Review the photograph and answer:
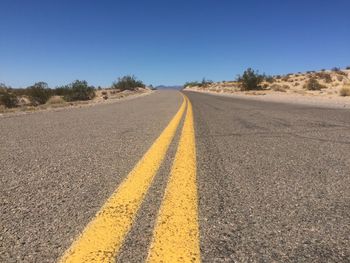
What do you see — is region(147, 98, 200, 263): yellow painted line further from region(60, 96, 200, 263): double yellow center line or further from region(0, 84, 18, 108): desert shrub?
region(0, 84, 18, 108): desert shrub

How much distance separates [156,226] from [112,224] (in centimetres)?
21

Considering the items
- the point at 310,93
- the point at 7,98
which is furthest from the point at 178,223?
the point at 7,98

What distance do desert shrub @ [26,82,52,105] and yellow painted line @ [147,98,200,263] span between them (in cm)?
3519

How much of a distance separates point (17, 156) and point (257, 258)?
2.88 meters

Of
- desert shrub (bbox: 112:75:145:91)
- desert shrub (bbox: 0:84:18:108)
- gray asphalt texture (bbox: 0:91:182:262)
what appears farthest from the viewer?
desert shrub (bbox: 112:75:145:91)

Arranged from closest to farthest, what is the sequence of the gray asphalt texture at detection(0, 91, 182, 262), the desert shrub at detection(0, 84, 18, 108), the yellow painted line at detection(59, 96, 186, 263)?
the yellow painted line at detection(59, 96, 186, 263) → the gray asphalt texture at detection(0, 91, 182, 262) → the desert shrub at detection(0, 84, 18, 108)

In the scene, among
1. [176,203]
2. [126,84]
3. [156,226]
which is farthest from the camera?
[126,84]

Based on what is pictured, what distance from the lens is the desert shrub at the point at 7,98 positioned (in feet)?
94.7

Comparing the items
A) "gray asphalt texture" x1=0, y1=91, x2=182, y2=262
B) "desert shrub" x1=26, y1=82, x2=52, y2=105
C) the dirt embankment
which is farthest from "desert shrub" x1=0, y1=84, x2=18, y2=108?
"gray asphalt texture" x1=0, y1=91, x2=182, y2=262

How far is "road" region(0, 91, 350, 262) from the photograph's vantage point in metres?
1.42

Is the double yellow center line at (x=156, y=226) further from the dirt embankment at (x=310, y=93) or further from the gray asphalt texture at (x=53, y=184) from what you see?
the dirt embankment at (x=310, y=93)

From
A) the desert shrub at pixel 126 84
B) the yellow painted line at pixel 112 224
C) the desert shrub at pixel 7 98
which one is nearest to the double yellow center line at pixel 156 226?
the yellow painted line at pixel 112 224

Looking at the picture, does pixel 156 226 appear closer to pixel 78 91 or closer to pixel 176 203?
pixel 176 203

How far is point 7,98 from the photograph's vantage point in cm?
2930
